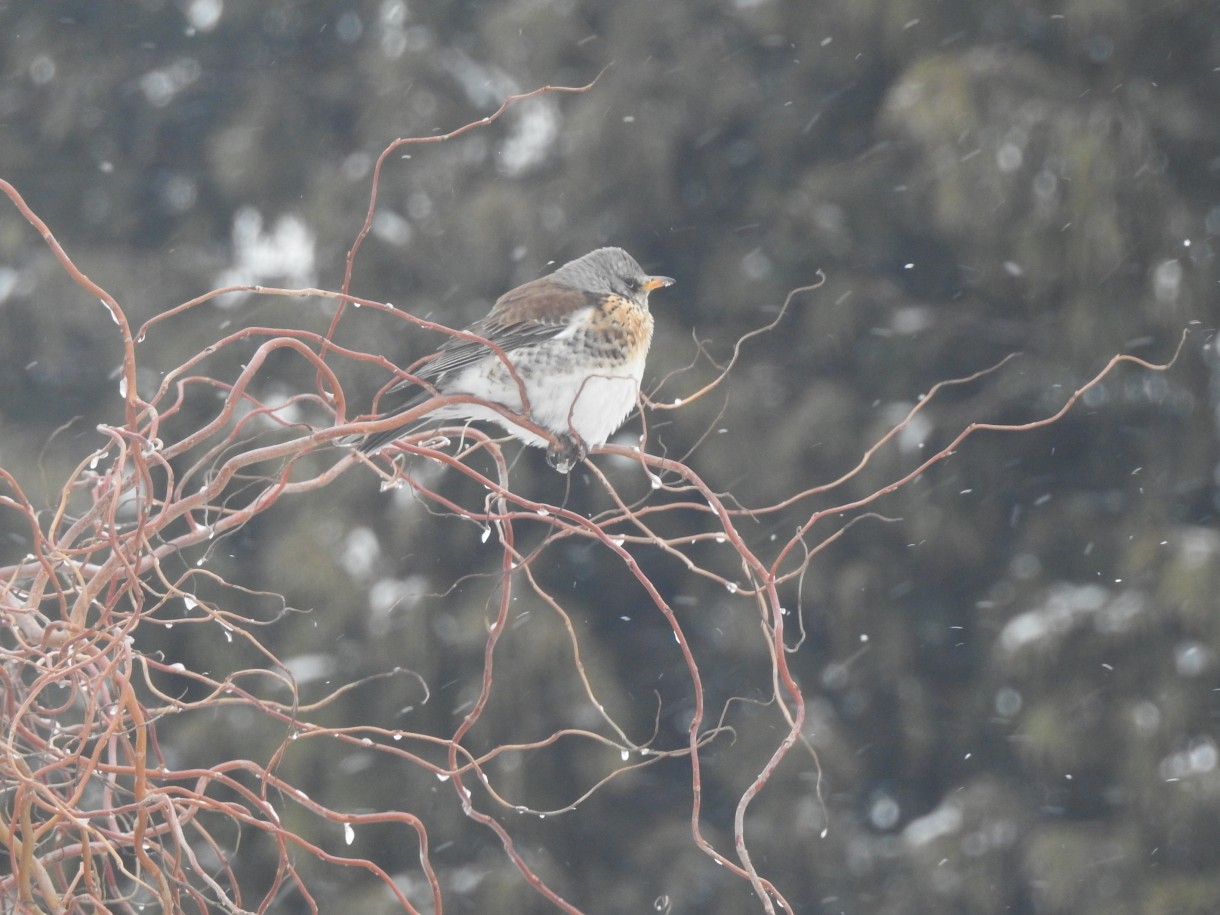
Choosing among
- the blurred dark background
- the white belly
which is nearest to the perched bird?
the white belly

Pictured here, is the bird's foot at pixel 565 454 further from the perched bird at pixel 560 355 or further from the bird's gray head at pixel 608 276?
the bird's gray head at pixel 608 276

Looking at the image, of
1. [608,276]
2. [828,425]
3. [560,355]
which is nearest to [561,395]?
[560,355]

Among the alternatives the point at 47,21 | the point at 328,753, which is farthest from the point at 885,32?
the point at 47,21

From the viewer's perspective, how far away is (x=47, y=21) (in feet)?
19.2

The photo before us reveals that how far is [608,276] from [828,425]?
1796 mm

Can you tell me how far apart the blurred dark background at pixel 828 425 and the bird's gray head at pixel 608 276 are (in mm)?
1370

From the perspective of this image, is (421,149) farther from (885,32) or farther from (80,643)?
(80,643)

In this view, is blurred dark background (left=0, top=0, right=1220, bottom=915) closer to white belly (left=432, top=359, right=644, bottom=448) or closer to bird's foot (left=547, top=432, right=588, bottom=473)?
white belly (left=432, top=359, right=644, bottom=448)

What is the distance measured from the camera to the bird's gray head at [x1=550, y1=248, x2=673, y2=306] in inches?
120

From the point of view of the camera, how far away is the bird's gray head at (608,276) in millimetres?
3037

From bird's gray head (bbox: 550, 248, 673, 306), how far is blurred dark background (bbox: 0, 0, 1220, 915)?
4.49 feet

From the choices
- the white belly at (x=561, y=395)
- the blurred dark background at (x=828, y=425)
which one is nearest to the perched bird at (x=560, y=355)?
the white belly at (x=561, y=395)

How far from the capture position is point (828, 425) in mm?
4691

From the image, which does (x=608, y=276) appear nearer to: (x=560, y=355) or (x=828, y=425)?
(x=560, y=355)
